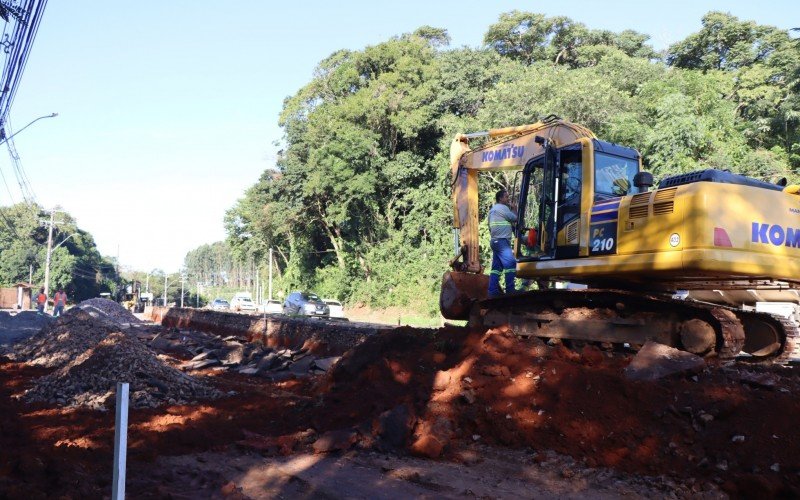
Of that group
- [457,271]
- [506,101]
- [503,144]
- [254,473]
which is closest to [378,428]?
[254,473]

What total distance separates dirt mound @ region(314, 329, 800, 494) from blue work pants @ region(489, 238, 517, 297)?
143 centimetres

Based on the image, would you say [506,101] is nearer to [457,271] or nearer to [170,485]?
[457,271]

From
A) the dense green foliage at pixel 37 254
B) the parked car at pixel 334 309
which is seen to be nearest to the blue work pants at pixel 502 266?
the parked car at pixel 334 309

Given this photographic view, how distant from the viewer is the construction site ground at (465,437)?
5.31 metres

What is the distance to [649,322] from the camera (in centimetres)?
812

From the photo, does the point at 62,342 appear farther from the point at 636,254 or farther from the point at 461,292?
the point at 636,254

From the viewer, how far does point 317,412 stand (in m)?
7.82

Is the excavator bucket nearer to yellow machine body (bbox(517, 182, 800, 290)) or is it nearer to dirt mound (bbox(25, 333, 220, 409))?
yellow machine body (bbox(517, 182, 800, 290))

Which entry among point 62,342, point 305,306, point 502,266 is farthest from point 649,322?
point 305,306

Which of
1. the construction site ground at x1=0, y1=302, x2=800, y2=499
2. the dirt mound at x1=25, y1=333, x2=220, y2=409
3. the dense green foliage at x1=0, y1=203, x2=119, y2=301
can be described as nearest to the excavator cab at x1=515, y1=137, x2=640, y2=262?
the construction site ground at x1=0, y1=302, x2=800, y2=499

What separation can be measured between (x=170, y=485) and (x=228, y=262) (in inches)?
5795

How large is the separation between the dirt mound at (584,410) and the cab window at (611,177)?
2106 mm

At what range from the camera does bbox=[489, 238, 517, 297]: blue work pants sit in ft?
31.9

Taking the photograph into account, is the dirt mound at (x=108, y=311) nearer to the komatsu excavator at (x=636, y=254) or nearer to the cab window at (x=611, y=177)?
the komatsu excavator at (x=636, y=254)
